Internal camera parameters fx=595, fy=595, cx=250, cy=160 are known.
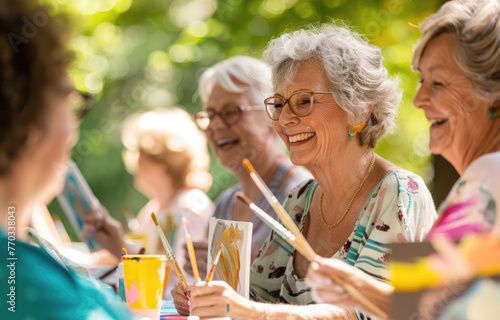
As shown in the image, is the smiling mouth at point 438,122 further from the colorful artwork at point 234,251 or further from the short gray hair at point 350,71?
the short gray hair at point 350,71

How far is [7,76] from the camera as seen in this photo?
1.04 m

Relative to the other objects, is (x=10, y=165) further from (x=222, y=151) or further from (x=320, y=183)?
(x=222, y=151)

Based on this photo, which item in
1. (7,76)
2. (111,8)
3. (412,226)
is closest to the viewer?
(7,76)

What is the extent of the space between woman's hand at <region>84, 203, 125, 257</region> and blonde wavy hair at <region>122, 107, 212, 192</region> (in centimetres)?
175

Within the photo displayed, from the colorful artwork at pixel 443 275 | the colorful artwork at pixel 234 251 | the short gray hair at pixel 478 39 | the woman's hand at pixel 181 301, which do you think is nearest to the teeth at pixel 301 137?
the colorful artwork at pixel 234 251

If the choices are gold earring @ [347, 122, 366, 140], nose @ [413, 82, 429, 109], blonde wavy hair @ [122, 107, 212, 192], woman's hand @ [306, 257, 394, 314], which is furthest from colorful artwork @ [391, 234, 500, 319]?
blonde wavy hair @ [122, 107, 212, 192]

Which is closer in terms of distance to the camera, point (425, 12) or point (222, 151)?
point (222, 151)

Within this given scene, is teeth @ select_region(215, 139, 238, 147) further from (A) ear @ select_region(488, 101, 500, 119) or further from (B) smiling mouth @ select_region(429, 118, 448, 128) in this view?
(A) ear @ select_region(488, 101, 500, 119)

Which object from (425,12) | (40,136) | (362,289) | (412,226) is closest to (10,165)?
(40,136)

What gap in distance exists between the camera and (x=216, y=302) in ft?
4.95

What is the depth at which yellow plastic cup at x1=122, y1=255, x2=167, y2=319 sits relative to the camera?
1.72 m

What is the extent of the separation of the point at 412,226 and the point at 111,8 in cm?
533

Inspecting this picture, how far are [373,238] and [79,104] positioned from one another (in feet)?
3.24

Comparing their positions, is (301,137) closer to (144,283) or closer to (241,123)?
(144,283)
